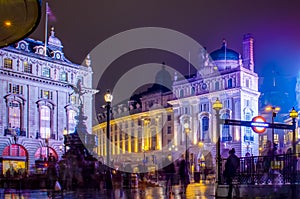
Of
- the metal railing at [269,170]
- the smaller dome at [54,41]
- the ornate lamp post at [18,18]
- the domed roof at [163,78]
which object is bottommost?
the metal railing at [269,170]

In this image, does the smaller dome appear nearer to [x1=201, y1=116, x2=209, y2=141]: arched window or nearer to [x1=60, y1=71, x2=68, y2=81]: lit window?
[x1=60, y1=71, x2=68, y2=81]: lit window

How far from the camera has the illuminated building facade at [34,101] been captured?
240ft

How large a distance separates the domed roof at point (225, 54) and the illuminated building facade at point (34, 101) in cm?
2546

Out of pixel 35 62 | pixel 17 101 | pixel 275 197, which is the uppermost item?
pixel 35 62

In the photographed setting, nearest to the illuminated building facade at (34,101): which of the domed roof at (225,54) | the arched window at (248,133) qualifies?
the domed roof at (225,54)

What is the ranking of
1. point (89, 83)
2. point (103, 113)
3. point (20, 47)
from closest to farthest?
point (20, 47) < point (89, 83) < point (103, 113)

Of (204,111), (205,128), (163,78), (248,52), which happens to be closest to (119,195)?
(205,128)

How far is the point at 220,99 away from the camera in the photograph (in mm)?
89438

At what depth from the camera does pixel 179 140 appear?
95875 millimetres

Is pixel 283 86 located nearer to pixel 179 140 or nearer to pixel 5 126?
pixel 179 140

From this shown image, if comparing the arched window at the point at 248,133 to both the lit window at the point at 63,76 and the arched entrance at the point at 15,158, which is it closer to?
the lit window at the point at 63,76

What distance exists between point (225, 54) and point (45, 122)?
35396 millimetres

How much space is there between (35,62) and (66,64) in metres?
6.38

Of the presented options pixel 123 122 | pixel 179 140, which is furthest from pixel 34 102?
pixel 123 122
